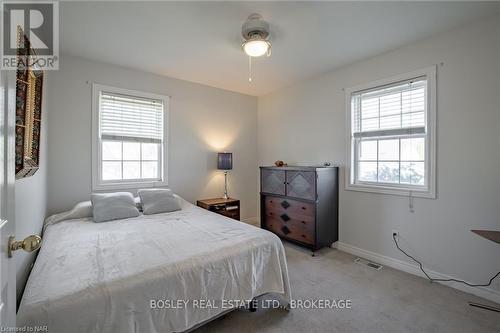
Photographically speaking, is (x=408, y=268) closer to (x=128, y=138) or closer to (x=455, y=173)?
(x=455, y=173)

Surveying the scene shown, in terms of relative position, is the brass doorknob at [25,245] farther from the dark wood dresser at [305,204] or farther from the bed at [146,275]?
the dark wood dresser at [305,204]

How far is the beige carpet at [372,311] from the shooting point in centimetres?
181

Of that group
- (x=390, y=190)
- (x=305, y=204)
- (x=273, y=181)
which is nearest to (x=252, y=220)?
(x=273, y=181)

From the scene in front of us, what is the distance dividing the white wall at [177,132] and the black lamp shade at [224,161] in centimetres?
19

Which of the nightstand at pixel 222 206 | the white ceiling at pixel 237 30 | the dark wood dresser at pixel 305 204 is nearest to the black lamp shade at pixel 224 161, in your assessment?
the nightstand at pixel 222 206

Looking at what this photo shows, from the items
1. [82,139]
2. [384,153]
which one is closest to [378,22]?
[384,153]

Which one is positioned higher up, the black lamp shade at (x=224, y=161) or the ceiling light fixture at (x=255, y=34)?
the ceiling light fixture at (x=255, y=34)

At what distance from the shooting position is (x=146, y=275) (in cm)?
141

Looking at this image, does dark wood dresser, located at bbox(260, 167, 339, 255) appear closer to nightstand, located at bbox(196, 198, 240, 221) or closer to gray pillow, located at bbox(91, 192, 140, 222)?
nightstand, located at bbox(196, 198, 240, 221)

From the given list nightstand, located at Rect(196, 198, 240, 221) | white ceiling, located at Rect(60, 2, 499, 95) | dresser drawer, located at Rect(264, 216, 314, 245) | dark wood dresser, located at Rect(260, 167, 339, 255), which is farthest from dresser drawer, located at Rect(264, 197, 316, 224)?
white ceiling, located at Rect(60, 2, 499, 95)

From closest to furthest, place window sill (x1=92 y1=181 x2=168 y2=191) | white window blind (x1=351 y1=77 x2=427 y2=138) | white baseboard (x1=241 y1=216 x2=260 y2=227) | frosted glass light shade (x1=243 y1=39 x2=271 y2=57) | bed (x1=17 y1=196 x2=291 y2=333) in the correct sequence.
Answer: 1. bed (x1=17 y1=196 x2=291 y2=333)
2. frosted glass light shade (x1=243 y1=39 x2=271 y2=57)
3. white window blind (x1=351 y1=77 x2=427 y2=138)
4. window sill (x1=92 y1=181 x2=168 y2=191)
5. white baseboard (x1=241 y1=216 x2=260 y2=227)

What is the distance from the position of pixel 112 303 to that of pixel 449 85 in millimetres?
3436

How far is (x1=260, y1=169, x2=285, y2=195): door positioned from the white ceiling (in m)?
1.57

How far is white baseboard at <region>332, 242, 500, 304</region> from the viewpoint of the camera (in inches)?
85.0
